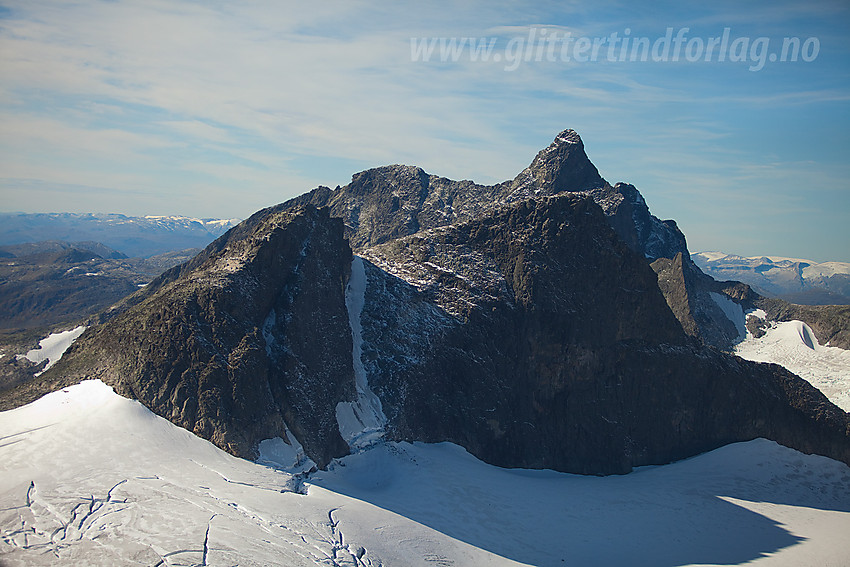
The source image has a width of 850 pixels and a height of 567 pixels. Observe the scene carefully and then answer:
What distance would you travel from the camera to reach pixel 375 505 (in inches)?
1185

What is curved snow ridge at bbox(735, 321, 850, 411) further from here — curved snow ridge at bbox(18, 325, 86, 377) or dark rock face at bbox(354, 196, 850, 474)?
curved snow ridge at bbox(18, 325, 86, 377)

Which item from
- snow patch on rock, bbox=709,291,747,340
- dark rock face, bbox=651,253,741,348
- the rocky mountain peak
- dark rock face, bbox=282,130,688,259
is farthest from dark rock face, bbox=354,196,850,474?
snow patch on rock, bbox=709,291,747,340

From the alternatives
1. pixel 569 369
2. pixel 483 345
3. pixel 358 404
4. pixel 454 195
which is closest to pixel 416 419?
pixel 358 404

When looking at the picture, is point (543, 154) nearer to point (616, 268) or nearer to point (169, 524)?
point (616, 268)

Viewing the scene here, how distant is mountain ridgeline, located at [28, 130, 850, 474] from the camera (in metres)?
35.3

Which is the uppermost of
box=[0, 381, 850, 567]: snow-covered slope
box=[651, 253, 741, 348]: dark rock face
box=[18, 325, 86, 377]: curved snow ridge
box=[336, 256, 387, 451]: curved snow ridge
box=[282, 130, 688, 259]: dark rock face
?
box=[282, 130, 688, 259]: dark rock face

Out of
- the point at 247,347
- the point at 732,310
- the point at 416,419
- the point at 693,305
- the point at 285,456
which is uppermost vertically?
the point at 732,310

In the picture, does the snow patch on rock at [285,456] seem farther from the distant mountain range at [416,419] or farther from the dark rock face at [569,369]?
the dark rock face at [569,369]

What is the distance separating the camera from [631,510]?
3691cm

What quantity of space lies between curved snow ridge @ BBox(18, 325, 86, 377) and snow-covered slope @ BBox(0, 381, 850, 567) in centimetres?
5092

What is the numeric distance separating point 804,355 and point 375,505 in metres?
70.8

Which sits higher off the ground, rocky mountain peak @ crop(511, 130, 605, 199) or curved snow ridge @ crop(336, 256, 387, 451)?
rocky mountain peak @ crop(511, 130, 605, 199)

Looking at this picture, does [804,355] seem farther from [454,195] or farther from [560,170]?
[454,195]

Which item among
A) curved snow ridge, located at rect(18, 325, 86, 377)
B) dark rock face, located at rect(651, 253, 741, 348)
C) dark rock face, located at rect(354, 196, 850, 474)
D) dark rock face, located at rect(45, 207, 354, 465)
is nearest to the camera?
dark rock face, located at rect(45, 207, 354, 465)
